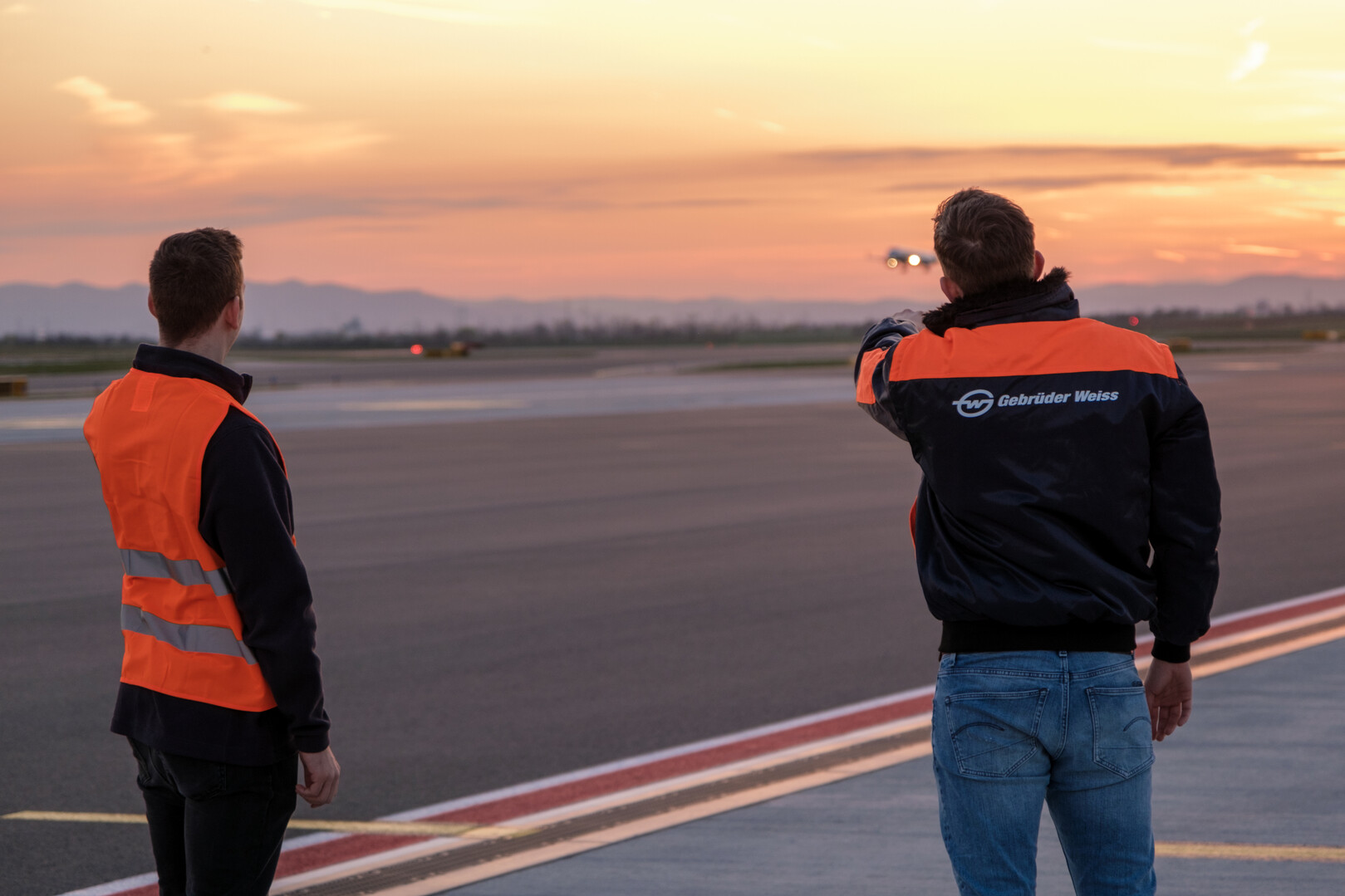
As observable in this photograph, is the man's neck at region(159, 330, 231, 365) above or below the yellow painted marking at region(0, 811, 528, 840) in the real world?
above

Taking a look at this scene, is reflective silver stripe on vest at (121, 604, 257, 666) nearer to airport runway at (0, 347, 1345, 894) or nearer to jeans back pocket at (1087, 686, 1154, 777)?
jeans back pocket at (1087, 686, 1154, 777)

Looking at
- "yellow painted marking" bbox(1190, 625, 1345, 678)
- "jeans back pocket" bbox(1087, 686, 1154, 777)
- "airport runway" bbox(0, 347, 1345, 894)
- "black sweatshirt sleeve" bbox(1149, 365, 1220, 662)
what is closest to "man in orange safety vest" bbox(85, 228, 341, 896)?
"jeans back pocket" bbox(1087, 686, 1154, 777)

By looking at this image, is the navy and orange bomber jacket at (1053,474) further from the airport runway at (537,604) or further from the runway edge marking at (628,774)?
the airport runway at (537,604)

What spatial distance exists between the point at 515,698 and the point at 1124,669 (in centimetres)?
469

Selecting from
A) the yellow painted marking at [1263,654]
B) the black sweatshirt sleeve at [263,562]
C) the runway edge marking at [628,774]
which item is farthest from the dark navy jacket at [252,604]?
the yellow painted marking at [1263,654]

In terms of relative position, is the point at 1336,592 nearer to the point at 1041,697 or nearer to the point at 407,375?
the point at 1041,697

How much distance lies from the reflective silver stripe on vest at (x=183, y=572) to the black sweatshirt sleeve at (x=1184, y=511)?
1840 mm

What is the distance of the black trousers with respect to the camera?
2809mm

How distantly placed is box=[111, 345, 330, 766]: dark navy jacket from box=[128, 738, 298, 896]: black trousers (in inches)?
1.6

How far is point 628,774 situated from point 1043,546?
3441mm

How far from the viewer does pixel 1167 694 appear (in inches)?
116

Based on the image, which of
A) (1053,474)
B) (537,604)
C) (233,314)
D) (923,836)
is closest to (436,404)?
(537,604)

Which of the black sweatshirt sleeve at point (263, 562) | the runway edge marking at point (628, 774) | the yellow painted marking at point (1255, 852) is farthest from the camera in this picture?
the runway edge marking at point (628, 774)

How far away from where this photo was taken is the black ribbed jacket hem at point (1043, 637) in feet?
8.79
